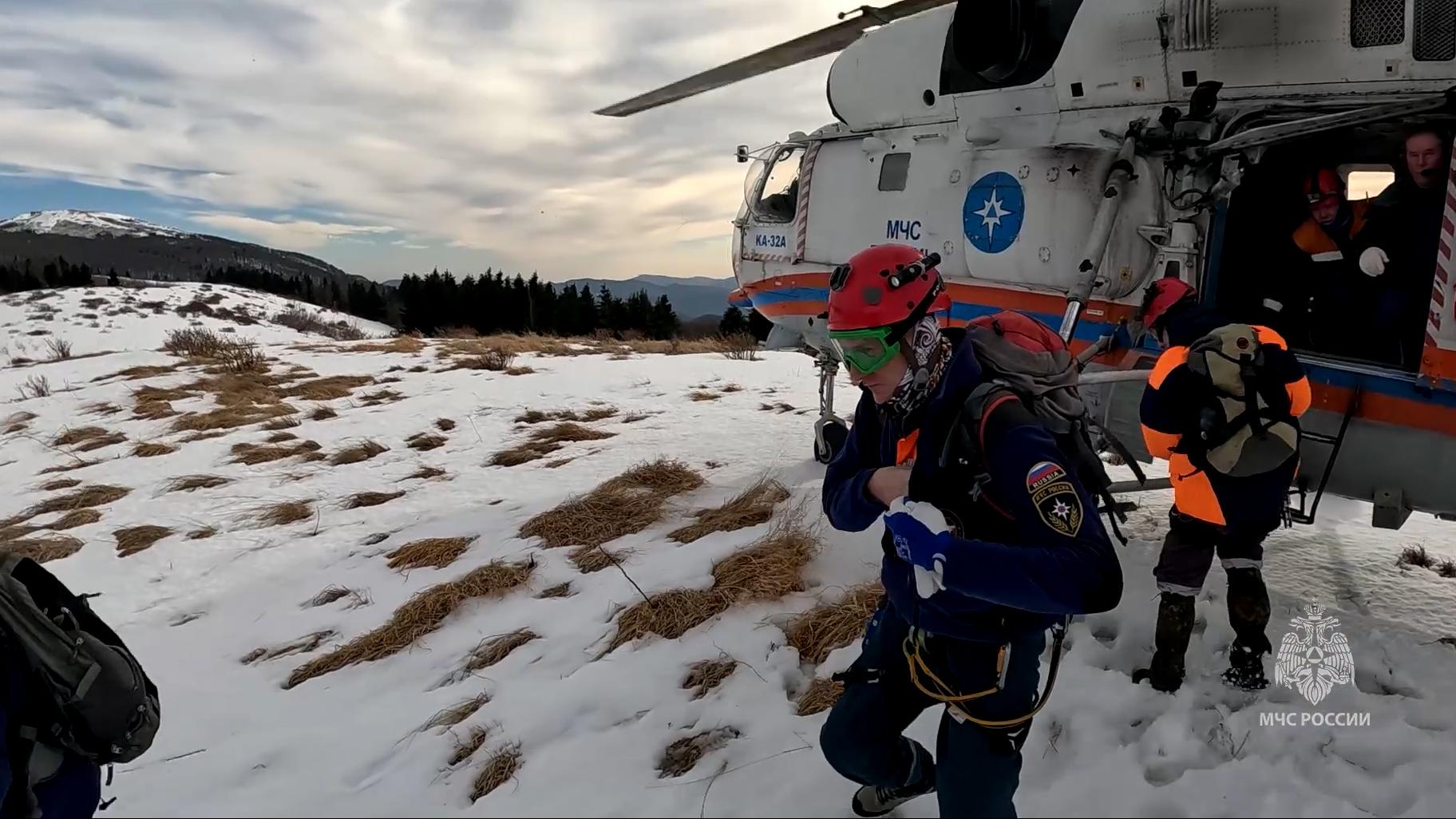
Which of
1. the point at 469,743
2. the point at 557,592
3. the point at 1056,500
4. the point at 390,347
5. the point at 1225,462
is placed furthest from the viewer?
the point at 390,347

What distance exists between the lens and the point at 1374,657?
3.29 m

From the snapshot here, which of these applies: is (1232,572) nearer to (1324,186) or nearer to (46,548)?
(1324,186)

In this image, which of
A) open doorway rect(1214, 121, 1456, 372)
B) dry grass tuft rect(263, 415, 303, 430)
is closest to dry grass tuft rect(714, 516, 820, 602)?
open doorway rect(1214, 121, 1456, 372)

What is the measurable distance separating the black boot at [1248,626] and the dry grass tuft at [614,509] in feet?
12.1

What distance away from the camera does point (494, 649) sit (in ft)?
13.2

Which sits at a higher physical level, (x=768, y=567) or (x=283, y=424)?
(x=283, y=424)

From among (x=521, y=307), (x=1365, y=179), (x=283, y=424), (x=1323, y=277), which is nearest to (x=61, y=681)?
(x=1323, y=277)

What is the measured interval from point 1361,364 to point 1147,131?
162 cm

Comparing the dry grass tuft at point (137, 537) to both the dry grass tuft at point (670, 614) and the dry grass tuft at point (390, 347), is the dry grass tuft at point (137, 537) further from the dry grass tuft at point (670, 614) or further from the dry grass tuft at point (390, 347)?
the dry grass tuft at point (390, 347)

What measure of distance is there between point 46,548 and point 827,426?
644 cm

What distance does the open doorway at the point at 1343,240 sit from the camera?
11.8 feet

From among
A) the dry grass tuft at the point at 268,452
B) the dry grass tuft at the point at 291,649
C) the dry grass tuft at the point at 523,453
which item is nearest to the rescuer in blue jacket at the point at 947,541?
the dry grass tuft at the point at 291,649

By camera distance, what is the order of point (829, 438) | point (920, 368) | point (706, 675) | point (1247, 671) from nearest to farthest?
point (920, 368), point (1247, 671), point (706, 675), point (829, 438)

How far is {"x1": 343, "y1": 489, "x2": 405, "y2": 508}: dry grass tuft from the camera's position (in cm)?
650
